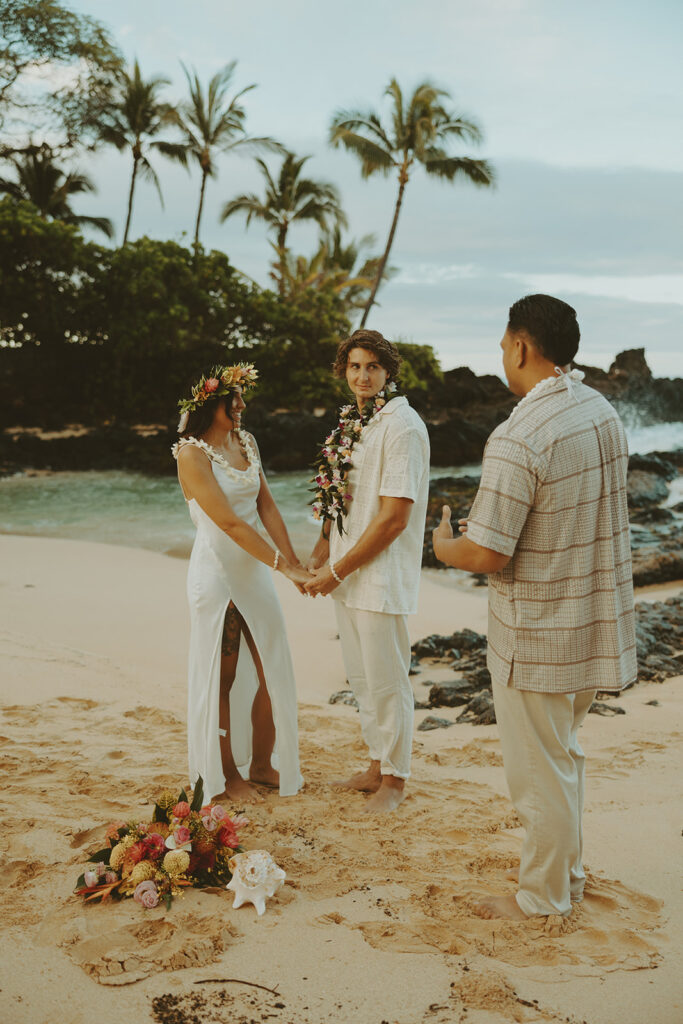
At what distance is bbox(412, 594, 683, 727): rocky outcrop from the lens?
560 centimetres

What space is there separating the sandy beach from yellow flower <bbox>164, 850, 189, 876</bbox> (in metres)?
0.11

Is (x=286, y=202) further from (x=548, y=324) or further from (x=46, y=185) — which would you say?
(x=548, y=324)

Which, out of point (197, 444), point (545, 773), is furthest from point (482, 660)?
point (545, 773)

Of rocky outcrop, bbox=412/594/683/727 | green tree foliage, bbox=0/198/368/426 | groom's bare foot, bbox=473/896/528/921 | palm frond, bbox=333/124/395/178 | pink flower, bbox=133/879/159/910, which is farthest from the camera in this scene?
palm frond, bbox=333/124/395/178

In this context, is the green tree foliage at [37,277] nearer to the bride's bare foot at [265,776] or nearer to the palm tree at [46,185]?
the palm tree at [46,185]

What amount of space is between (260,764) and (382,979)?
1670mm

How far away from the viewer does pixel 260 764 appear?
4211 mm

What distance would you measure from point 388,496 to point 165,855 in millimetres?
1652

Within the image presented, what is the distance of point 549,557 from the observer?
2.68 metres

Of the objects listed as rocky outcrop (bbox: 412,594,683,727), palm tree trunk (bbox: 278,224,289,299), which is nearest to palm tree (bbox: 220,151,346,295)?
palm tree trunk (bbox: 278,224,289,299)

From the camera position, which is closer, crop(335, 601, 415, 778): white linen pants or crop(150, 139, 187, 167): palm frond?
crop(335, 601, 415, 778): white linen pants

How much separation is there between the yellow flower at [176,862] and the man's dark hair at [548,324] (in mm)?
2097

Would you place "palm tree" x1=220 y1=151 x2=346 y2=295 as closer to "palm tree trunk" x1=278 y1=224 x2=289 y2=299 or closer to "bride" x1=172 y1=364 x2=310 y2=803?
"palm tree trunk" x1=278 y1=224 x2=289 y2=299

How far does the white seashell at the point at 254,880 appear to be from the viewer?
9.93 ft
